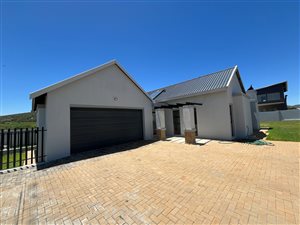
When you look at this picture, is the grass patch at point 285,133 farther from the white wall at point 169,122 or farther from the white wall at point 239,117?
the white wall at point 169,122

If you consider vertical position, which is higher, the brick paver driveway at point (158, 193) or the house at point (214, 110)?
the house at point (214, 110)

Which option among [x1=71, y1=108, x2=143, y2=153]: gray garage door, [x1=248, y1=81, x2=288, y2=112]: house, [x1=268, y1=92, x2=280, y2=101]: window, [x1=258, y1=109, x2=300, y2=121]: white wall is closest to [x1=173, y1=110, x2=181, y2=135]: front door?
[x1=71, y1=108, x2=143, y2=153]: gray garage door

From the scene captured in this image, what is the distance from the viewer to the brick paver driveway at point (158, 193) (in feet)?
9.04

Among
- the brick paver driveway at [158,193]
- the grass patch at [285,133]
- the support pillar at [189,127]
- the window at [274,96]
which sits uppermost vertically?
the window at [274,96]

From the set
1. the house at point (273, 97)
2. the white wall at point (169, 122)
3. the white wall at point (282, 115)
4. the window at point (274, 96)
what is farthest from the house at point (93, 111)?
the window at point (274, 96)

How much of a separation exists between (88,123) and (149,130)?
5.47 metres

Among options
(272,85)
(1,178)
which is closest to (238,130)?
(1,178)

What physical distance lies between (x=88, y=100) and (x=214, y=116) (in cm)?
995

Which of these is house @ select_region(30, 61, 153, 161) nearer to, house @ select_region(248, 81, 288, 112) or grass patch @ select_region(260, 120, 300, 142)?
grass patch @ select_region(260, 120, 300, 142)

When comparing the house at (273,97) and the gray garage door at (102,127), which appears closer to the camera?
the gray garage door at (102,127)

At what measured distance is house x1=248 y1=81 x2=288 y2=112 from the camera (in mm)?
31906

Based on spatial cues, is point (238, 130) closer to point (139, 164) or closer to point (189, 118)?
point (189, 118)

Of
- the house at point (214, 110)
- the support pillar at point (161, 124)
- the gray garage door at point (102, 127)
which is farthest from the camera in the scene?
the support pillar at point (161, 124)

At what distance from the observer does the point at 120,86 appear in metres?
10.6
